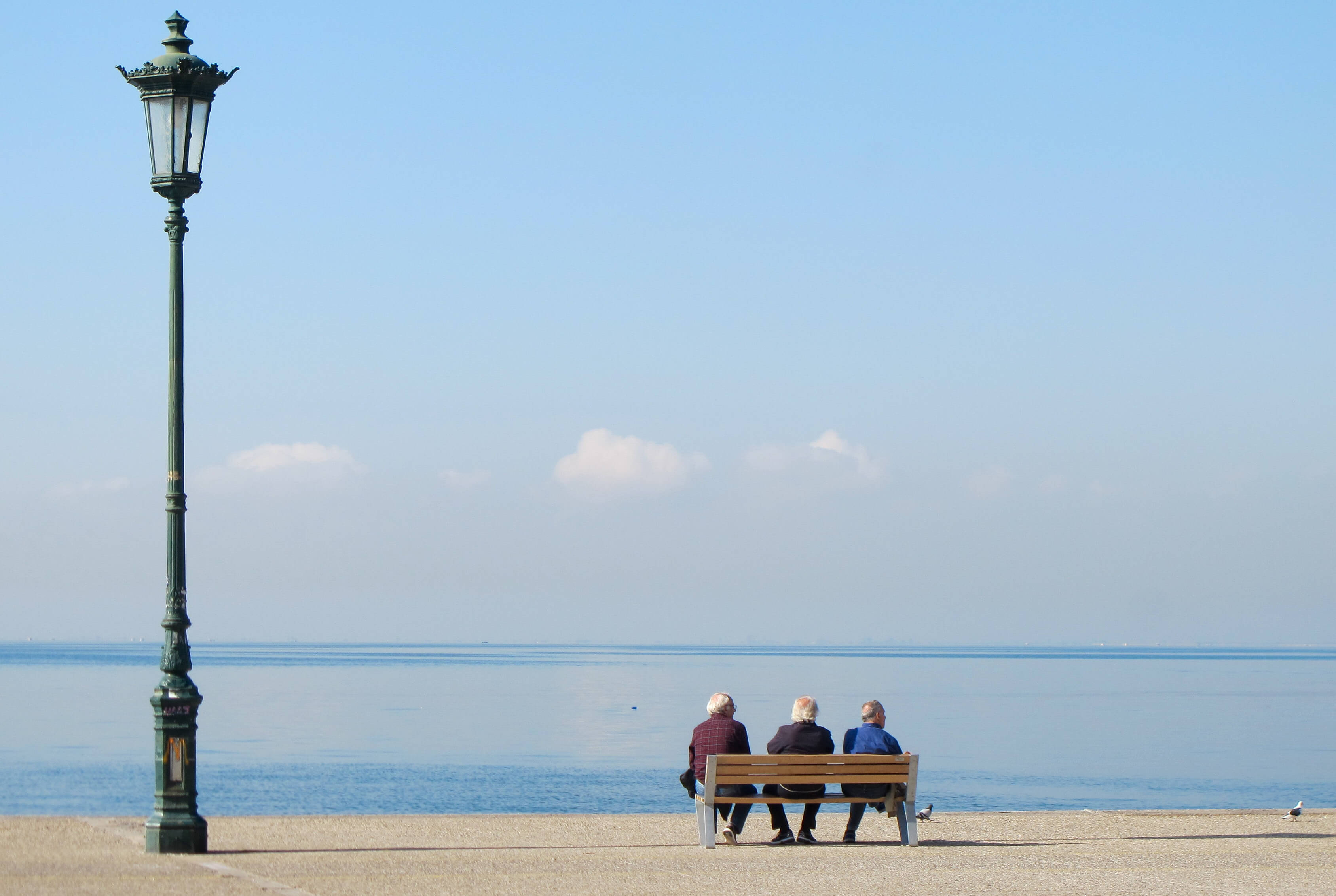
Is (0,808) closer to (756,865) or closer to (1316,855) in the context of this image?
(756,865)

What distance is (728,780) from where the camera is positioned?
12570mm

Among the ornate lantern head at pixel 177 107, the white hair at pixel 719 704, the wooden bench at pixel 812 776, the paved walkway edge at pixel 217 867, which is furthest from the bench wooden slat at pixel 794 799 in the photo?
the ornate lantern head at pixel 177 107

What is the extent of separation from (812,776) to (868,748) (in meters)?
0.74

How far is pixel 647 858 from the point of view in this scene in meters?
11.9

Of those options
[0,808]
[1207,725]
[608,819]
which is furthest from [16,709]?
[608,819]

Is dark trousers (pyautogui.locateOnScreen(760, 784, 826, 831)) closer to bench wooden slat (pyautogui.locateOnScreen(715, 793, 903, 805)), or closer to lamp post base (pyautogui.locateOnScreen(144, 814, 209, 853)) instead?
bench wooden slat (pyautogui.locateOnScreen(715, 793, 903, 805))

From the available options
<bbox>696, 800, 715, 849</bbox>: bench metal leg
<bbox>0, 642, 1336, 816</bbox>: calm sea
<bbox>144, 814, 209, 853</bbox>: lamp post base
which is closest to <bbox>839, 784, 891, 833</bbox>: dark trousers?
<bbox>696, 800, 715, 849</bbox>: bench metal leg

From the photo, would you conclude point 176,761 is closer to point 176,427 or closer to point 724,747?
point 176,427

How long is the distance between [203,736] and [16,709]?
2008 centimetres

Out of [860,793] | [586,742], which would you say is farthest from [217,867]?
[586,742]

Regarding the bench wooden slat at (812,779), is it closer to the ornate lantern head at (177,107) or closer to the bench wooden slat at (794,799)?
the bench wooden slat at (794,799)

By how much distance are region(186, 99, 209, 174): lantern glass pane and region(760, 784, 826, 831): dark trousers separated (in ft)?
21.8

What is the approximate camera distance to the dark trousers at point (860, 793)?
12945mm

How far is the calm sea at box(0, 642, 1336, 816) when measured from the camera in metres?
31.8
